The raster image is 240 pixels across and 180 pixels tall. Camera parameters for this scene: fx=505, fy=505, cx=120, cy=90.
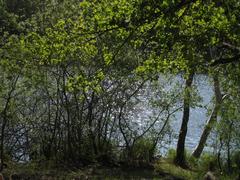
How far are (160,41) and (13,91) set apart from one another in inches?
255

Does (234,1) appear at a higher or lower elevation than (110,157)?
higher

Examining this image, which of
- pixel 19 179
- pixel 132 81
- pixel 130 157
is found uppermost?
pixel 132 81

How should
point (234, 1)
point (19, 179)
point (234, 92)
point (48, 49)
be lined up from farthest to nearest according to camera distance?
point (234, 92)
point (19, 179)
point (48, 49)
point (234, 1)

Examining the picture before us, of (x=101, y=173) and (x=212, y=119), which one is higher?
(x=212, y=119)

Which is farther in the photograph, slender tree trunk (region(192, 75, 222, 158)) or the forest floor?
slender tree trunk (region(192, 75, 222, 158))

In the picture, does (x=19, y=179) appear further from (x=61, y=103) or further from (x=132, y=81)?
(x=132, y=81)

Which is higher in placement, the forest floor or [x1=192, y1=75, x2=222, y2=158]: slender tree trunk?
[x1=192, y1=75, x2=222, y2=158]: slender tree trunk

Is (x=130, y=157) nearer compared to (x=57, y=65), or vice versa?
(x=57, y=65)

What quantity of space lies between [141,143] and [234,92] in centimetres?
374

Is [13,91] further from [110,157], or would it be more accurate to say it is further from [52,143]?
[110,157]

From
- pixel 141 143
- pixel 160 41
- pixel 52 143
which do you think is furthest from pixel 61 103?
pixel 160 41

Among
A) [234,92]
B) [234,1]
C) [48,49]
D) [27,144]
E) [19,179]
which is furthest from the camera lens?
[27,144]

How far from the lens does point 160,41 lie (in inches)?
332

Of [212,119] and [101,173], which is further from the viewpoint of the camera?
[212,119]
